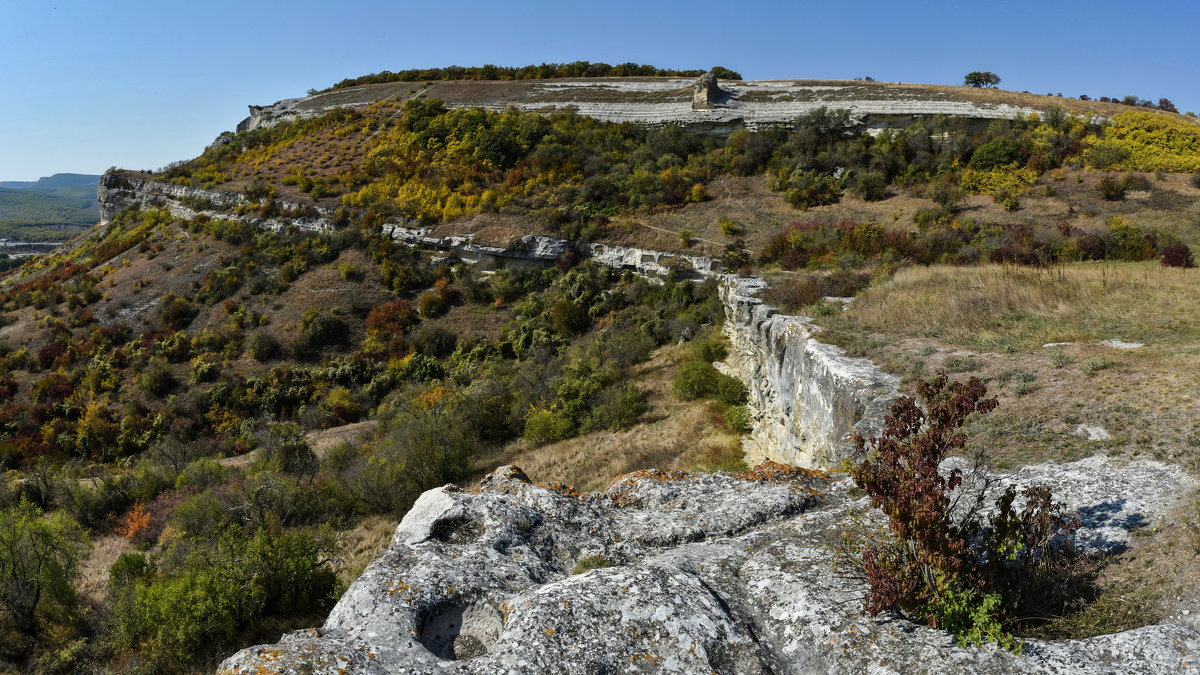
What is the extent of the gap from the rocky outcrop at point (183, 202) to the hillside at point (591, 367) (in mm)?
349

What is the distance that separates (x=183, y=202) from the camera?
4359cm

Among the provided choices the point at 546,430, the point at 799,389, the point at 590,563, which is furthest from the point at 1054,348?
the point at 546,430

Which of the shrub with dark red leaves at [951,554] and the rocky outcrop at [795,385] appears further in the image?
the rocky outcrop at [795,385]

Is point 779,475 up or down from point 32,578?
up

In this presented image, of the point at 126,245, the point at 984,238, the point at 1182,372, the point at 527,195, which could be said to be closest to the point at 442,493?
the point at 1182,372

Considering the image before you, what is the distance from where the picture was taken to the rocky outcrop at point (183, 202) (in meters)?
37.2

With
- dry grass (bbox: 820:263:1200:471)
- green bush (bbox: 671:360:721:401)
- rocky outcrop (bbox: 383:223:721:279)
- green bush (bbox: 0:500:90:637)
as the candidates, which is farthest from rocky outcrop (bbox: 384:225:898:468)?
green bush (bbox: 0:500:90:637)

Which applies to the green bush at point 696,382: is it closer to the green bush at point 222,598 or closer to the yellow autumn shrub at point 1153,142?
the green bush at point 222,598

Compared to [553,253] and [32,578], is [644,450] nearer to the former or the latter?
[32,578]

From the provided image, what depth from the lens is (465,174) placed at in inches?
1459

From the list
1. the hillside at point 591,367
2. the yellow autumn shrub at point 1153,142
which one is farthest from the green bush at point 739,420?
the yellow autumn shrub at point 1153,142

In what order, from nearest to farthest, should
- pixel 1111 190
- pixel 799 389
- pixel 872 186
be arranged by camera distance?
1. pixel 799 389
2. pixel 1111 190
3. pixel 872 186

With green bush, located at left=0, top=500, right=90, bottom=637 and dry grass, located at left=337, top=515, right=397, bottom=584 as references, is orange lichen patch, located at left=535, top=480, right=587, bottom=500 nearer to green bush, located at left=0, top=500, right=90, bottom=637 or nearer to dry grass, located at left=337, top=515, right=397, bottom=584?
dry grass, located at left=337, top=515, right=397, bottom=584

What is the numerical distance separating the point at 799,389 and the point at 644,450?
19.4ft
